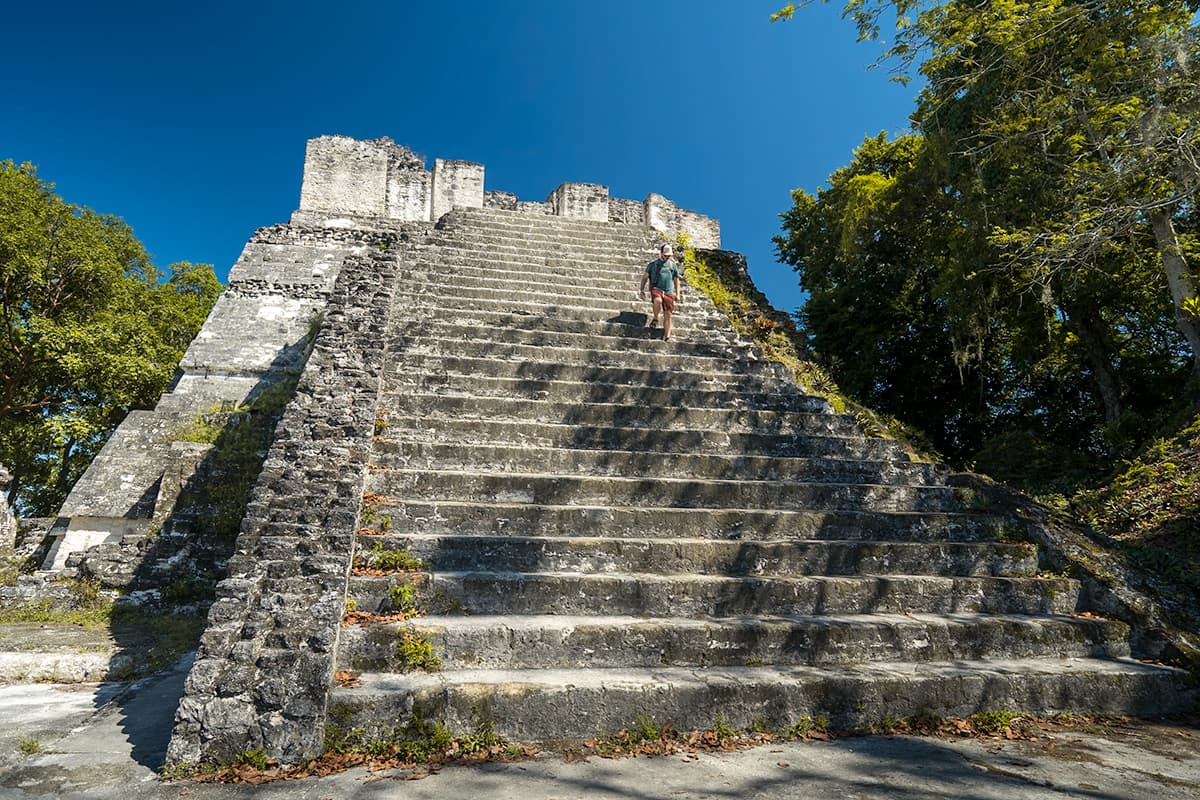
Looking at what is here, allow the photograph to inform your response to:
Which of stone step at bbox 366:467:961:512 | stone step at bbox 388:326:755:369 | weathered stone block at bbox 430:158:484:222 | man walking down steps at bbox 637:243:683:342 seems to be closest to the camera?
stone step at bbox 366:467:961:512

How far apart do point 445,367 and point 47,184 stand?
17.6 m

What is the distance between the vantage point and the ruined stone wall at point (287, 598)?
252cm

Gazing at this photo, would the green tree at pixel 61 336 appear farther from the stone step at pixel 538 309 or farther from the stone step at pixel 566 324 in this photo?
the stone step at pixel 566 324

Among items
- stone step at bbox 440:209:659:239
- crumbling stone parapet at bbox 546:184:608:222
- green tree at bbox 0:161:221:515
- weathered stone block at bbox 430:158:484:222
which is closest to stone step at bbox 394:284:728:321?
stone step at bbox 440:209:659:239

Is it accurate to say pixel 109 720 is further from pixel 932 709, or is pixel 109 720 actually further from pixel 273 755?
pixel 932 709

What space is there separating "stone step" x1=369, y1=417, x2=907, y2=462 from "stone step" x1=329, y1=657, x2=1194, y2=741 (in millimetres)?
2207

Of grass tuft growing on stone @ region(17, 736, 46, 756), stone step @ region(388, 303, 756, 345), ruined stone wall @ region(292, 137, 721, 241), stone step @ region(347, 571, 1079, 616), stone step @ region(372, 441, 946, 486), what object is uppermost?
ruined stone wall @ region(292, 137, 721, 241)

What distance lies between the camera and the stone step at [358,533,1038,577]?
3.79m

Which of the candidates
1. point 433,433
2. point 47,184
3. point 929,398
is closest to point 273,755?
point 433,433

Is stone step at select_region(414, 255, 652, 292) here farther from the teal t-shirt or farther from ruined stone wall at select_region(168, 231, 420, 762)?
ruined stone wall at select_region(168, 231, 420, 762)

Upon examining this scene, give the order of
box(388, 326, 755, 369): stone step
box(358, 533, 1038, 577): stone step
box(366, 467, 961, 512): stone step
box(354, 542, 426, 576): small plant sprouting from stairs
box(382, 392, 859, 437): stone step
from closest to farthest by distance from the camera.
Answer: box(354, 542, 426, 576): small plant sprouting from stairs
box(358, 533, 1038, 577): stone step
box(366, 467, 961, 512): stone step
box(382, 392, 859, 437): stone step
box(388, 326, 755, 369): stone step

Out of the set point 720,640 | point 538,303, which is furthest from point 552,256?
point 720,640

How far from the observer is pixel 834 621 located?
361cm

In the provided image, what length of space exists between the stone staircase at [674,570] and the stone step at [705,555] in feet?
0.04
